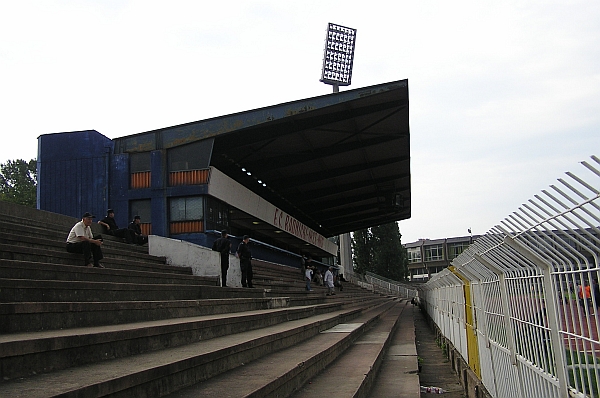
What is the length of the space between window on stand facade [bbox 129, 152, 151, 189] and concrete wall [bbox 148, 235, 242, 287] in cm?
658

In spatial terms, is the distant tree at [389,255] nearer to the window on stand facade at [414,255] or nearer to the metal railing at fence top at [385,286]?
the metal railing at fence top at [385,286]

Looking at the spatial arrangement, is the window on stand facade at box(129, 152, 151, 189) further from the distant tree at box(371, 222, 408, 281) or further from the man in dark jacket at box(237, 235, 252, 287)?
the distant tree at box(371, 222, 408, 281)

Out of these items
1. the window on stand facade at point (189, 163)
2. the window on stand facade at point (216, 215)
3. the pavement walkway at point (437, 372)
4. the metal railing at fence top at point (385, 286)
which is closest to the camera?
the pavement walkway at point (437, 372)

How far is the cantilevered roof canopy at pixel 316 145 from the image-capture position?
19.3 meters

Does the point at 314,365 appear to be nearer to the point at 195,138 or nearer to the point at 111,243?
the point at 111,243

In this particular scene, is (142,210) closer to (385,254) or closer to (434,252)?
(385,254)

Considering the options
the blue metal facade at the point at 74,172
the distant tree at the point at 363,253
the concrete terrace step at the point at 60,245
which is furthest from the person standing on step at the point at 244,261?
the distant tree at the point at 363,253

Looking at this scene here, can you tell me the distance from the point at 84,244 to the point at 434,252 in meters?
84.5

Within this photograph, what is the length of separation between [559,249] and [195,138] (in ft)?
57.6

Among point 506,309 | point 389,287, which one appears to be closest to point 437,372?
point 506,309

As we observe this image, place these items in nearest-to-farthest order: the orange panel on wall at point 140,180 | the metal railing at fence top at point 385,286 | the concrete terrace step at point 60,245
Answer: the concrete terrace step at point 60,245, the orange panel on wall at point 140,180, the metal railing at fence top at point 385,286

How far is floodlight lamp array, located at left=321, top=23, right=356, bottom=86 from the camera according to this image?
4681cm

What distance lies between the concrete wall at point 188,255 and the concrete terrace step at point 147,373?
7.60 m

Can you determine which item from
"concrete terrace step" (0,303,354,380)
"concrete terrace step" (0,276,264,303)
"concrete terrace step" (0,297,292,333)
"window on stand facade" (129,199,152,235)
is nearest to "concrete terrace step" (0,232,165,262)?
"concrete terrace step" (0,276,264,303)
